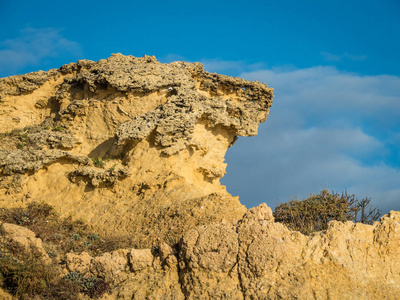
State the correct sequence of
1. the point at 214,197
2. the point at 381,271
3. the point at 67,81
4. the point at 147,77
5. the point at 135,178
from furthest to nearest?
the point at 67,81
the point at 147,77
the point at 135,178
the point at 214,197
the point at 381,271

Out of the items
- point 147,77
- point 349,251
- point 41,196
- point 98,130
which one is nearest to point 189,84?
point 147,77

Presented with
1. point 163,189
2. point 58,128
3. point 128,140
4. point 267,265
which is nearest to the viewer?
point 267,265

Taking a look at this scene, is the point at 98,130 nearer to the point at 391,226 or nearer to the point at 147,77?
the point at 147,77

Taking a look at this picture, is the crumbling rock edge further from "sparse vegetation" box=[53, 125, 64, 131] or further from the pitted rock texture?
"sparse vegetation" box=[53, 125, 64, 131]

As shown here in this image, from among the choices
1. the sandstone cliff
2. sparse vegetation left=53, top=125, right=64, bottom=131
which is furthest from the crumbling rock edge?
sparse vegetation left=53, top=125, right=64, bottom=131

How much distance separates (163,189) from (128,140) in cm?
227

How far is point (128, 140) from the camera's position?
47.1 ft

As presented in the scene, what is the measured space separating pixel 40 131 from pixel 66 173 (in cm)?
246

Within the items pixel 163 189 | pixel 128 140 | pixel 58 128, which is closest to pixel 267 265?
pixel 163 189

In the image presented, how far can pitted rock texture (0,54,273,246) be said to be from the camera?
12.9 meters

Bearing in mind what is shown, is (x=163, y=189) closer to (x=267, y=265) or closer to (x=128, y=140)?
(x=128, y=140)

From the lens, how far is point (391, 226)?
338 inches

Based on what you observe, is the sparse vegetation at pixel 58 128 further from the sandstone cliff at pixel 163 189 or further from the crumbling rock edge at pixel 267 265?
the crumbling rock edge at pixel 267 265

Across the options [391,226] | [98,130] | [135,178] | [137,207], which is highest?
[98,130]
